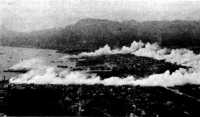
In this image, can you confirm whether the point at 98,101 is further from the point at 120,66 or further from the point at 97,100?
the point at 120,66

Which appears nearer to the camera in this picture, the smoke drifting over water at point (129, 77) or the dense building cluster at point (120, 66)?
the smoke drifting over water at point (129, 77)

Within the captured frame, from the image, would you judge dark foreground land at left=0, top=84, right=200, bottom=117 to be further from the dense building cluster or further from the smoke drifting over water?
the dense building cluster

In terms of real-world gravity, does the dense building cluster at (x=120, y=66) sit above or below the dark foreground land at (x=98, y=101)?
above

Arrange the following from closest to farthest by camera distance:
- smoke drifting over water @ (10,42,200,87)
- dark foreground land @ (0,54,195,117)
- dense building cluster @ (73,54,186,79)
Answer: dark foreground land @ (0,54,195,117)
smoke drifting over water @ (10,42,200,87)
dense building cluster @ (73,54,186,79)

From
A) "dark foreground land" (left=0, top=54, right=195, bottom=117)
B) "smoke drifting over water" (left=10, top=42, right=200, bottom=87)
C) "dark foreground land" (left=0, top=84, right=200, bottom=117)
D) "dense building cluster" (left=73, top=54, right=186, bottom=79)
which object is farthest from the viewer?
"dense building cluster" (left=73, top=54, right=186, bottom=79)

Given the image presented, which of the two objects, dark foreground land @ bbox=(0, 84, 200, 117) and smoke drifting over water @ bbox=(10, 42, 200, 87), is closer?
dark foreground land @ bbox=(0, 84, 200, 117)

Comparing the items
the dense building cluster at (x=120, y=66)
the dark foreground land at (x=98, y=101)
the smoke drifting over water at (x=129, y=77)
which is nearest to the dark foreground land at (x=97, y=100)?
the dark foreground land at (x=98, y=101)

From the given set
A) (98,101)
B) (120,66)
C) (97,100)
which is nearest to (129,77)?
(120,66)

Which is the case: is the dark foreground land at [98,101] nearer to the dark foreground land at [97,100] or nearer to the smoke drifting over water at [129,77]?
the dark foreground land at [97,100]

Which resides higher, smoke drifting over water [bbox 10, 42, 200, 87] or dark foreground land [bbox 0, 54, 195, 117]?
smoke drifting over water [bbox 10, 42, 200, 87]

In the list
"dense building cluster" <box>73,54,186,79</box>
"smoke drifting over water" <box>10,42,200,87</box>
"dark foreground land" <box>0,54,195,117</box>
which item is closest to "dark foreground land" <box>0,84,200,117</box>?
"dark foreground land" <box>0,54,195,117</box>
